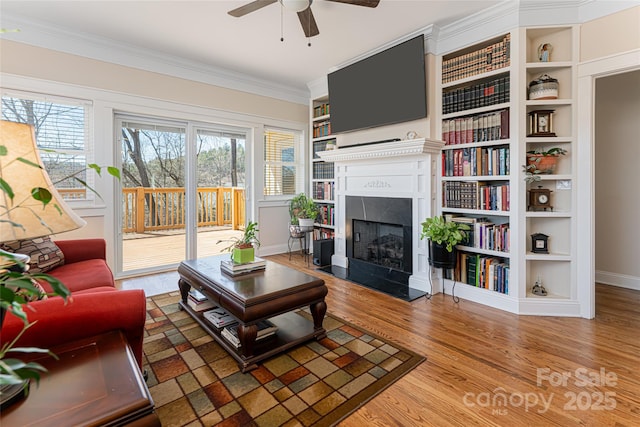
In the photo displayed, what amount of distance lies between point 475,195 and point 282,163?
3.06 metres

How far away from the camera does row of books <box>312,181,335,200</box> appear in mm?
4754

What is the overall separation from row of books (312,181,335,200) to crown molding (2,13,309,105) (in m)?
1.49

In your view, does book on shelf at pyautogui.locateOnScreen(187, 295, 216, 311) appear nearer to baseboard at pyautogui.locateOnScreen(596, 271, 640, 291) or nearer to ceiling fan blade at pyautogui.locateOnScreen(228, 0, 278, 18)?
ceiling fan blade at pyautogui.locateOnScreen(228, 0, 278, 18)

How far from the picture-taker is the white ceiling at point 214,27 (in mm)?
2805

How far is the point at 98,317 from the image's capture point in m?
1.30

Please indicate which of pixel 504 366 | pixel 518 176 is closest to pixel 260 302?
pixel 504 366

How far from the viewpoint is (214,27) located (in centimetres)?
316

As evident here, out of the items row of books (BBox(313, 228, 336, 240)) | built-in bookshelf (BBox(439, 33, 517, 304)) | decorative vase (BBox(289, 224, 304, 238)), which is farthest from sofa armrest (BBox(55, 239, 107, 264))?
built-in bookshelf (BBox(439, 33, 517, 304))

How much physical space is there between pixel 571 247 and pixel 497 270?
0.61 meters

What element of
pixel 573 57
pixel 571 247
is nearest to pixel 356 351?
pixel 571 247

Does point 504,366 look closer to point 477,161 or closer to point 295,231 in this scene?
point 477,161

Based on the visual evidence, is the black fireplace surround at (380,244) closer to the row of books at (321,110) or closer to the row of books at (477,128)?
the row of books at (477,128)

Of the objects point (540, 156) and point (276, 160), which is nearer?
point (540, 156)

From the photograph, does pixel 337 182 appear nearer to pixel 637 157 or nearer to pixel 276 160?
pixel 276 160
